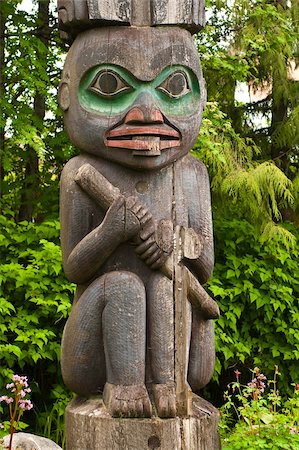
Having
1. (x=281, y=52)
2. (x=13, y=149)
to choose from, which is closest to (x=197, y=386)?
(x=13, y=149)

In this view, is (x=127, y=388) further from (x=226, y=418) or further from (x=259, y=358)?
(x=259, y=358)

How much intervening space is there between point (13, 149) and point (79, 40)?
345 centimetres

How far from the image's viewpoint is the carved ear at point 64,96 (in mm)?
3219

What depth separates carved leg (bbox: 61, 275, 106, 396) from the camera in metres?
3.04

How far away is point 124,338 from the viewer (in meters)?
2.94

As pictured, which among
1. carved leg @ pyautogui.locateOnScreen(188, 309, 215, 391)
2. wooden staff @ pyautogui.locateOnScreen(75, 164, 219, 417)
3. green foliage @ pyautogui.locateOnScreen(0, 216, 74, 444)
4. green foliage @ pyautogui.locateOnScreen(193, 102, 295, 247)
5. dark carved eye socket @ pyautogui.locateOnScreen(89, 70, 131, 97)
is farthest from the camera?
green foliage @ pyautogui.locateOnScreen(193, 102, 295, 247)

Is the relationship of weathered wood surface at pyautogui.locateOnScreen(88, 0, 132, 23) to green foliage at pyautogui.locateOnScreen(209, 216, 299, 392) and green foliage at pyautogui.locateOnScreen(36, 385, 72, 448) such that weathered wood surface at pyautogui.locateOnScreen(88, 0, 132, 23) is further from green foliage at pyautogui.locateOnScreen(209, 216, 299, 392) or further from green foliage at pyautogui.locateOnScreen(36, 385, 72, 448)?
green foliage at pyautogui.locateOnScreen(36, 385, 72, 448)

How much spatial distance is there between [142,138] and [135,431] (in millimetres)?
1289

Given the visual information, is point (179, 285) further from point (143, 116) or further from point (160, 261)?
point (143, 116)

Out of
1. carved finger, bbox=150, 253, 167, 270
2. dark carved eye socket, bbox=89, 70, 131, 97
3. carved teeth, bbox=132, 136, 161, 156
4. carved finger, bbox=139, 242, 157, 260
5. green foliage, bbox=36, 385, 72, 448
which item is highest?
dark carved eye socket, bbox=89, 70, 131, 97

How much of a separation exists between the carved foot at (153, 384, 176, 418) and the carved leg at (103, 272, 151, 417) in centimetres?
5

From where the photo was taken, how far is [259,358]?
661cm

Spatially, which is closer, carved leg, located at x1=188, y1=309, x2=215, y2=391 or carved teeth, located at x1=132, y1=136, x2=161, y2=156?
carved teeth, located at x1=132, y1=136, x2=161, y2=156

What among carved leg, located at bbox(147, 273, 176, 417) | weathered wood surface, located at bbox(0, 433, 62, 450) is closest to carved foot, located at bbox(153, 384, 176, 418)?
carved leg, located at bbox(147, 273, 176, 417)
